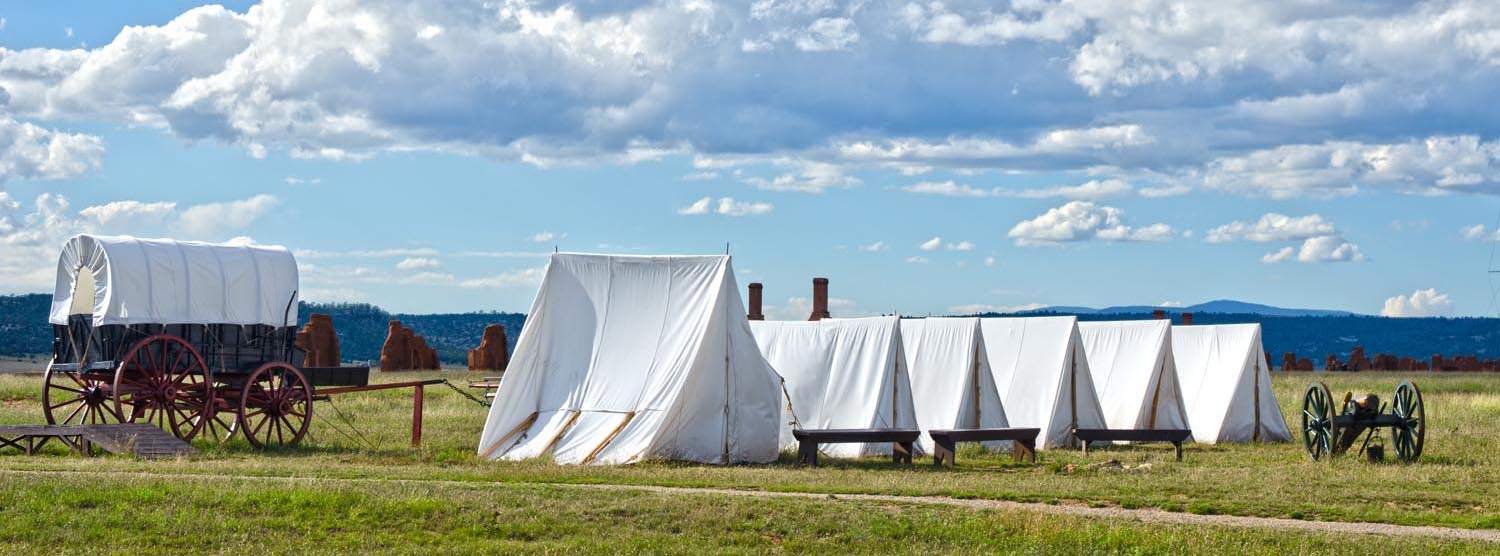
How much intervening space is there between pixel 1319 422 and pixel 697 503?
10801mm

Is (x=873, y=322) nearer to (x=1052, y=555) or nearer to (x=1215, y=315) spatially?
(x=1052, y=555)

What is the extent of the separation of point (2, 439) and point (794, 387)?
36.0 feet

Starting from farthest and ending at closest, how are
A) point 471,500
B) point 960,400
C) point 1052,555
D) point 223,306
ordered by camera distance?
point 960,400 < point 223,306 < point 471,500 < point 1052,555

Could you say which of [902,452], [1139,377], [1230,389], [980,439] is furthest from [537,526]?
[1230,389]

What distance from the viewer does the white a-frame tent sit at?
26094 millimetres

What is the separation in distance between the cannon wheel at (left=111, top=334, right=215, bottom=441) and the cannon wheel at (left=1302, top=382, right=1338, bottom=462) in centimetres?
1494

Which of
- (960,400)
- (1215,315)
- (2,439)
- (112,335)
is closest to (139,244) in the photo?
(112,335)

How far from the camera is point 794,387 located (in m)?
24.8

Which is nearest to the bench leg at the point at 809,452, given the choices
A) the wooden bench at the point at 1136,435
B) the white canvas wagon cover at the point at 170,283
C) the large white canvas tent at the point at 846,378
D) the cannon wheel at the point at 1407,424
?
the large white canvas tent at the point at 846,378

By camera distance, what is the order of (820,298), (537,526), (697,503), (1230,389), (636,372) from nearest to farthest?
(537,526)
(697,503)
(636,372)
(1230,389)
(820,298)

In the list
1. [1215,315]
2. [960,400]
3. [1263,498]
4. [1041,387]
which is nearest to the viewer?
[1263,498]

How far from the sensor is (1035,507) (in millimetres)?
15211

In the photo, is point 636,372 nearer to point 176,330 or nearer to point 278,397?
point 278,397

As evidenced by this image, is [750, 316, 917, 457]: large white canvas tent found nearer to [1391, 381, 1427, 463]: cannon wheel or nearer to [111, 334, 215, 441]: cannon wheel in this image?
[1391, 381, 1427, 463]: cannon wheel
